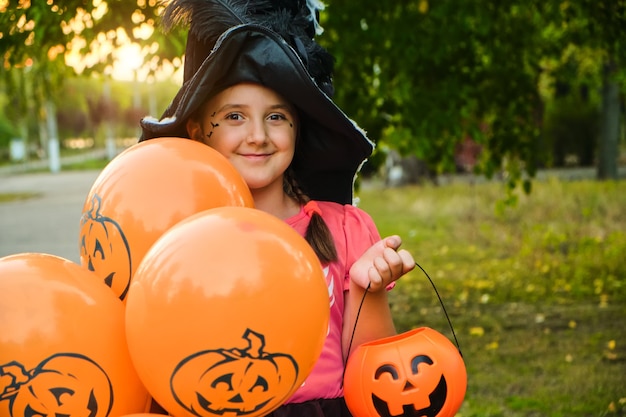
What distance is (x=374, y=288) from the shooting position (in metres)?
2.20

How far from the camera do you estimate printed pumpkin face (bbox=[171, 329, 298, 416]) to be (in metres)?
1.59

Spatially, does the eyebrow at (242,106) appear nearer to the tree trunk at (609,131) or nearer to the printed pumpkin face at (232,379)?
the printed pumpkin face at (232,379)

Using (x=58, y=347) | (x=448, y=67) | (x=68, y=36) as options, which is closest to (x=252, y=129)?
(x=58, y=347)

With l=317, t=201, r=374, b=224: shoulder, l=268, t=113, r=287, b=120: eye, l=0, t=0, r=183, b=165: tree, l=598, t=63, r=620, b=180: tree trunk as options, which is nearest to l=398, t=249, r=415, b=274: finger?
l=317, t=201, r=374, b=224: shoulder

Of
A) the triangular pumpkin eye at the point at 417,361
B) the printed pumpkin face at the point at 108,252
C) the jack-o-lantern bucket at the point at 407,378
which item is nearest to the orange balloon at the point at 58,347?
the printed pumpkin face at the point at 108,252

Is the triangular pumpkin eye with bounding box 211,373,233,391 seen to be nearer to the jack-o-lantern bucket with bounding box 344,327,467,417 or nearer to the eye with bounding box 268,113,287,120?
the jack-o-lantern bucket with bounding box 344,327,467,417

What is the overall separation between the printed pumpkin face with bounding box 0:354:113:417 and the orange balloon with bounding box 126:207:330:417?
0.42 ft

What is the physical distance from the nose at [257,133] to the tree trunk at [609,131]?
14.3m

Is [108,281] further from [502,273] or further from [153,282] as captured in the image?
[502,273]

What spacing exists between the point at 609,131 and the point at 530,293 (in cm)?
930

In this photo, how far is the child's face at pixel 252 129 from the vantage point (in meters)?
2.32

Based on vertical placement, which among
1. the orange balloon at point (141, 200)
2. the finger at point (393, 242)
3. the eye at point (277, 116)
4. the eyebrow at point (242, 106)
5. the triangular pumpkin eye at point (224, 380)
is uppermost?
the eyebrow at point (242, 106)

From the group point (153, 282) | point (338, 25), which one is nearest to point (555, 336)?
point (338, 25)

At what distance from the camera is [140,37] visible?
5141 mm
